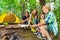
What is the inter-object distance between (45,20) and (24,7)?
0.34 metres

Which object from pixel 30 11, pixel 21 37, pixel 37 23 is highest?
pixel 30 11

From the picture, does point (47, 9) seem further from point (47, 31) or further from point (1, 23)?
point (1, 23)

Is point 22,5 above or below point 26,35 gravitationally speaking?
above

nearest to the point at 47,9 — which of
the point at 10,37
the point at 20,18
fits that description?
the point at 20,18

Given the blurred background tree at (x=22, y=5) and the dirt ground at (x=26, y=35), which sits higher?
the blurred background tree at (x=22, y=5)

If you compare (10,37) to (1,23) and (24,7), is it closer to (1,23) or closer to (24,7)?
(1,23)

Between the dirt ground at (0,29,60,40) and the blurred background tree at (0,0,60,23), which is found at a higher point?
the blurred background tree at (0,0,60,23)

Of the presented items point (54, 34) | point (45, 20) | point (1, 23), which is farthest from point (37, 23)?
point (1, 23)

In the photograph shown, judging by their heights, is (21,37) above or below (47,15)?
below

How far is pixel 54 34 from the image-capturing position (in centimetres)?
247

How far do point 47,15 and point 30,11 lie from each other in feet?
0.79

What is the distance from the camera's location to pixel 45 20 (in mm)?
2465

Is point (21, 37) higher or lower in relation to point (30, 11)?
lower

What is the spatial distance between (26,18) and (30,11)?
113 millimetres
